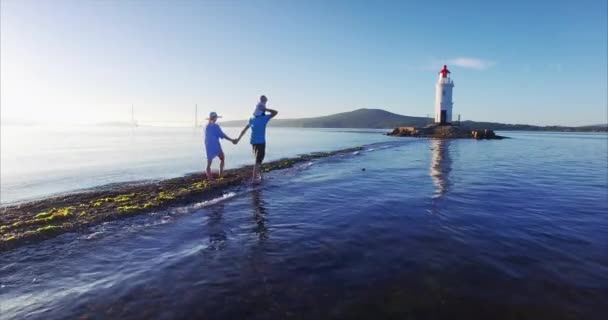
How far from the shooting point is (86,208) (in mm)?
9633

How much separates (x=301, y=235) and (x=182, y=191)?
624 cm

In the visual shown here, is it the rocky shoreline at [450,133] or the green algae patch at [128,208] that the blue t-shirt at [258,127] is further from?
the rocky shoreline at [450,133]

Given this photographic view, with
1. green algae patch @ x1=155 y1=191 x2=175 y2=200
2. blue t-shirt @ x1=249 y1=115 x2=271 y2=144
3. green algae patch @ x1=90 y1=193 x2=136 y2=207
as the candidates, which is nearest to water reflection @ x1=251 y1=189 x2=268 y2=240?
blue t-shirt @ x1=249 y1=115 x2=271 y2=144

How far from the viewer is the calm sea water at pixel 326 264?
415cm

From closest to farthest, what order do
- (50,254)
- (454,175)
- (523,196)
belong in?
(50,254) → (523,196) → (454,175)

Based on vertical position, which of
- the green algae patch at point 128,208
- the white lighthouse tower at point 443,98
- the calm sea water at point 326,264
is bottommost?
the calm sea water at point 326,264

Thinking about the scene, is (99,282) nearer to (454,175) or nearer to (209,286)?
(209,286)

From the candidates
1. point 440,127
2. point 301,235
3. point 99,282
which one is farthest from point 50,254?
point 440,127

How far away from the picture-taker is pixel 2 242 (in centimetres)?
662

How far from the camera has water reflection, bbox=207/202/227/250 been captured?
6.56 metres

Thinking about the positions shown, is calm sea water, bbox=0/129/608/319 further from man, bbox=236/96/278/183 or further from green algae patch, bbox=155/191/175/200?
man, bbox=236/96/278/183

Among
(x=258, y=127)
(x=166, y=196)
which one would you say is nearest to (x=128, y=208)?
(x=166, y=196)

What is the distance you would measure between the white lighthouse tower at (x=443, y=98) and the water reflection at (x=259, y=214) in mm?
65693

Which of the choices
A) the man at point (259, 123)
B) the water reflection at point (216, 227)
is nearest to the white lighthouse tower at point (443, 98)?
the man at point (259, 123)
